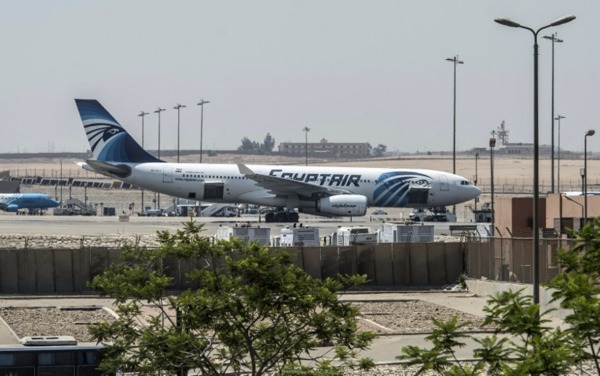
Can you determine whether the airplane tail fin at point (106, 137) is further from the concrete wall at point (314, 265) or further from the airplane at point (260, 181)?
the concrete wall at point (314, 265)

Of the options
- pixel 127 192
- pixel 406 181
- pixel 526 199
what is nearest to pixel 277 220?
pixel 406 181

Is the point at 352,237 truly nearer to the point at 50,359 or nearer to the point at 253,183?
the point at 253,183

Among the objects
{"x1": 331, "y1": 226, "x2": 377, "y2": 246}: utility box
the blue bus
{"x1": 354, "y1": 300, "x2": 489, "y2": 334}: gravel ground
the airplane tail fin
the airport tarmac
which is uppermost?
the airplane tail fin

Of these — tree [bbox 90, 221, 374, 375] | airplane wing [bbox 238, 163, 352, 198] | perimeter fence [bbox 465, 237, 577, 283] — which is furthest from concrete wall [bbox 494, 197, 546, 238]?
tree [bbox 90, 221, 374, 375]

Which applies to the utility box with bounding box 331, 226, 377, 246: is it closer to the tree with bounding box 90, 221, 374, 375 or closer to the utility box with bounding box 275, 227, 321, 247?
the utility box with bounding box 275, 227, 321, 247

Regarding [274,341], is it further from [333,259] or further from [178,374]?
[333,259]

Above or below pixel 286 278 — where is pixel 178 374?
below

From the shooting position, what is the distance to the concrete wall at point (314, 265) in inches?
1603

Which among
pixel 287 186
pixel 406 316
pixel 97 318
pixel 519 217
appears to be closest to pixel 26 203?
pixel 287 186

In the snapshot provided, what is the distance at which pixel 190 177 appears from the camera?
73688mm

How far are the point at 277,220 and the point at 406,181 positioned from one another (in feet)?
24.9

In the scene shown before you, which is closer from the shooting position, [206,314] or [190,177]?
[206,314]

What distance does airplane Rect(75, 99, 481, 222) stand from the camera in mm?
73688

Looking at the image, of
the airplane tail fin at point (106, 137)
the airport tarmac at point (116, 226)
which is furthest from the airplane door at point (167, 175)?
the airport tarmac at point (116, 226)
